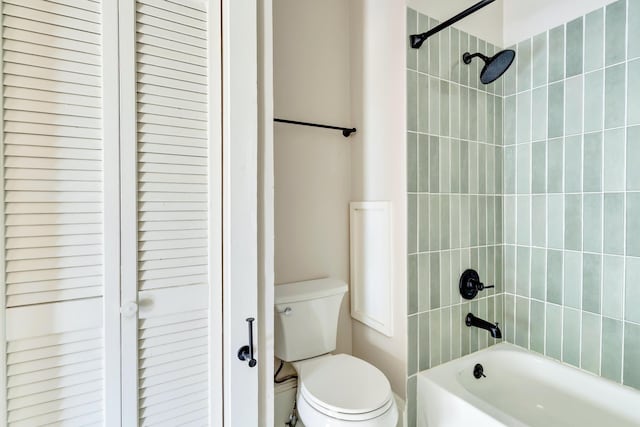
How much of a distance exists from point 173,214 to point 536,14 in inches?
85.0

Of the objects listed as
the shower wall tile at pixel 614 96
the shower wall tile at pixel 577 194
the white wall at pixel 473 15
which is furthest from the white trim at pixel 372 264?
the shower wall tile at pixel 614 96

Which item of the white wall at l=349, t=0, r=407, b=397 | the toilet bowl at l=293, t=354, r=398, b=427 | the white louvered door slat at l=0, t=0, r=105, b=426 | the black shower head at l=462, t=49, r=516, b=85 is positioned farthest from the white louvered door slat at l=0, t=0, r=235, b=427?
the black shower head at l=462, t=49, r=516, b=85

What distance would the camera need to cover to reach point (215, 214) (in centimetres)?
105

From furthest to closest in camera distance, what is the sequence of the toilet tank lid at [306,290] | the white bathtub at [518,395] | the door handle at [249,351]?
the toilet tank lid at [306,290]
the white bathtub at [518,395]
the door handle at [249,351]

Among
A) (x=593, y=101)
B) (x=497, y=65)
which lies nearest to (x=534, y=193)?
(x=593, y=101)

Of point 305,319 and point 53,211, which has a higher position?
point 53,211

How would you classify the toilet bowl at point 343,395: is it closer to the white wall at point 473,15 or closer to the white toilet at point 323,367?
the white toilet at point 323,367

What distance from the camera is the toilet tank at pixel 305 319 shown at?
1486 mm

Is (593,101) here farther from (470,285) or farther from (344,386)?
(344,386)

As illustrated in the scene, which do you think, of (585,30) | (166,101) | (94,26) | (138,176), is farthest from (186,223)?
(585,30)

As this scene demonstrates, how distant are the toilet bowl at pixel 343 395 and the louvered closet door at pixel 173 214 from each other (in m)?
0.42

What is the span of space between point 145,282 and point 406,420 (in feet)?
4.51

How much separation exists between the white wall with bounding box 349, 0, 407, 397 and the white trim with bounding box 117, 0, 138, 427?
1120 millimetres

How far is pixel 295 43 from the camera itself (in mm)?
1698
